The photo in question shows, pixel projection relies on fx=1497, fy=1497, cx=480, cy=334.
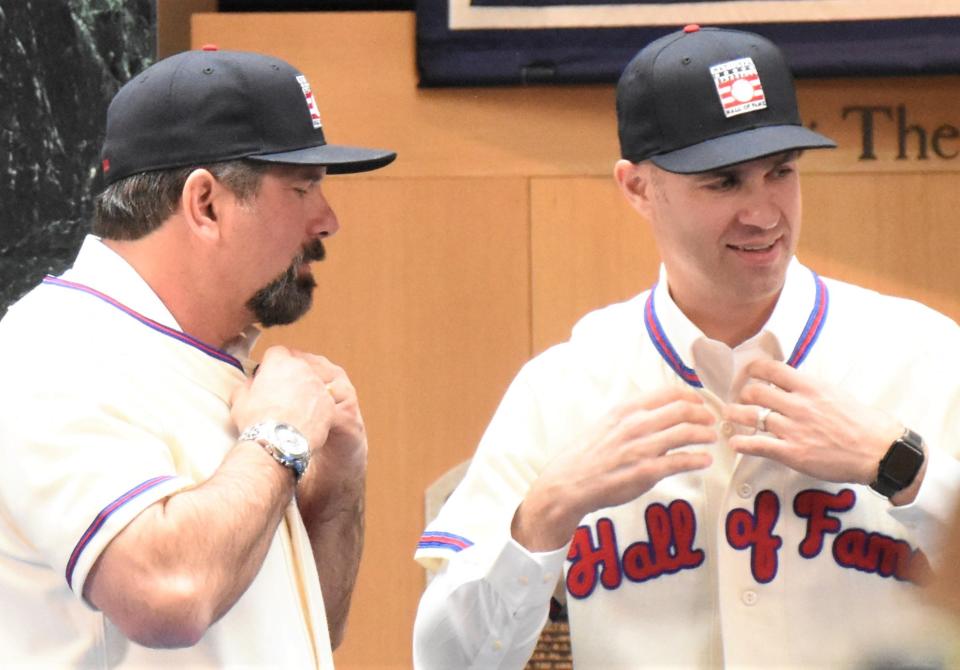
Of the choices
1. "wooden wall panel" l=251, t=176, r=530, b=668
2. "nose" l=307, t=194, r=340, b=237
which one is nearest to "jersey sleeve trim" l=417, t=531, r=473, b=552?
"nose" l=307, t=194, r=340, b=237

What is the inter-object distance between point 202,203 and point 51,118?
1.78m

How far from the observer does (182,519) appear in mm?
1989

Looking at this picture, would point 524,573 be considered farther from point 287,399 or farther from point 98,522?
point 98,522

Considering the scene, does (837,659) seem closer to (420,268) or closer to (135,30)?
(420,268)

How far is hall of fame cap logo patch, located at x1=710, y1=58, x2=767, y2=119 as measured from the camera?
2371mm

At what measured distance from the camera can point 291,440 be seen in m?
2.21

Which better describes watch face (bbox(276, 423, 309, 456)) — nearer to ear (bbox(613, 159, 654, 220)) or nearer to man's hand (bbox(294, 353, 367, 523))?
man's hand (bbox(294, 353, 367, 523))

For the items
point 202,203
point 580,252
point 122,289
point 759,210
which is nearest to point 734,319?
point 759,210

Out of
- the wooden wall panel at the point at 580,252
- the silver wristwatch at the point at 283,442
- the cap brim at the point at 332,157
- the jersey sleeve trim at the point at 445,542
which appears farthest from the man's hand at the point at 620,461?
the wooden wall panel at the point at 580,252

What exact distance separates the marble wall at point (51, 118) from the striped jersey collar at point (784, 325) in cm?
198

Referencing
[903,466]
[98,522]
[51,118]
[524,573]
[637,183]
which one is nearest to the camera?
[98,522]

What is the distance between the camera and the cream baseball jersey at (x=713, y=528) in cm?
226

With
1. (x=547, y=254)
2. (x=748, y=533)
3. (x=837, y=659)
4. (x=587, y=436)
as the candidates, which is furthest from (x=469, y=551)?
(x=547, y=254)

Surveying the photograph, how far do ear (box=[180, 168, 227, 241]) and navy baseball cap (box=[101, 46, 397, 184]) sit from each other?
0.10ft
